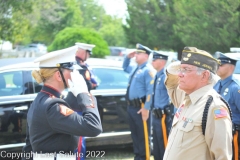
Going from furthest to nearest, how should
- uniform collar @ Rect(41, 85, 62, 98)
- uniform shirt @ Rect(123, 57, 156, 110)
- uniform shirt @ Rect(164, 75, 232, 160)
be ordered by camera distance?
uniform shirt @ Rect(123, 57, 156, 110) < uniform collar @ Rect(41, 85, 62, 98) < uniform shirt @ Rect(164, 75, 232, 160)

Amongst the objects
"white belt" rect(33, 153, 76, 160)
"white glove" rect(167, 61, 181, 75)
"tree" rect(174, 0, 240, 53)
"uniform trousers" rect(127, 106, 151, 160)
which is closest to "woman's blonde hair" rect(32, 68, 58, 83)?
"white belt" rect(33, 153, 76, 160)

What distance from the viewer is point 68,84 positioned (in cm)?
332

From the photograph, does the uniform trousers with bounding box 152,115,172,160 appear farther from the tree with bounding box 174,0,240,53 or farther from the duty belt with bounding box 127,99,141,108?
the tree with bounding box 174,0,240,53

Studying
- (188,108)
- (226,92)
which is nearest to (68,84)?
(188,108)

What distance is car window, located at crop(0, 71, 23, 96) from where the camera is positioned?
20.8 ft

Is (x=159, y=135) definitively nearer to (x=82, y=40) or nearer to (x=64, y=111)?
(x=64, y=111)

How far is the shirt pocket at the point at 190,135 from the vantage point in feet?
9.64

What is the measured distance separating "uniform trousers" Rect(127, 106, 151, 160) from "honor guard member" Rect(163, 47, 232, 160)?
3374 millimetres

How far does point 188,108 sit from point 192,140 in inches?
10.2

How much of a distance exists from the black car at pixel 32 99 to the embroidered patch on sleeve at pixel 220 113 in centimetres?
392

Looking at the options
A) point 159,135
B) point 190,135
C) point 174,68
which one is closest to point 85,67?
point 159,135

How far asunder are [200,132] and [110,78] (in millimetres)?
4309

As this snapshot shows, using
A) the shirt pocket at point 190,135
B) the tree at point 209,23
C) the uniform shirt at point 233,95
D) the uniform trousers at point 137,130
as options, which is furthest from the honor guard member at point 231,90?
the tree at point 209,23

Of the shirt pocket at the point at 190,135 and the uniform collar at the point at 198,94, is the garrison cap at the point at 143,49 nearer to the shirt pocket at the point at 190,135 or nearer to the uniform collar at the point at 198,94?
the uniform collar at the point at 198,94
